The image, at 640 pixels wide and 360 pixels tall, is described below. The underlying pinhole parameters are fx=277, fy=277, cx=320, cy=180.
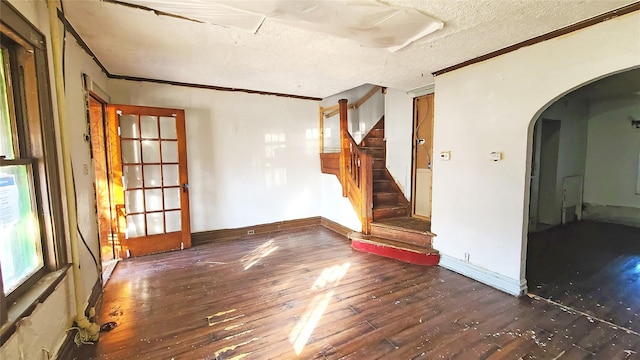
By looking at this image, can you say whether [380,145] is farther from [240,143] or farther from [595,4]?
[595,4]

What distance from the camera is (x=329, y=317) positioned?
2498mm

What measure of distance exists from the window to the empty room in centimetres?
1

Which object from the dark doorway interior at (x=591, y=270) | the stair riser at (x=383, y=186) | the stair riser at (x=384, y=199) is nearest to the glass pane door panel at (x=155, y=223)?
the stair riser at (x=384, y=199)

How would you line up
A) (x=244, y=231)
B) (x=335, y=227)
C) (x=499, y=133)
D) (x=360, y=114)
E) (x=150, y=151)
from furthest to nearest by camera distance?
(x=360, y=114)
(x=335, y=227)
(x=244, y=231)
(x=150, y=151)
(x=499, y=133)

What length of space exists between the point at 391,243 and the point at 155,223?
141 inches

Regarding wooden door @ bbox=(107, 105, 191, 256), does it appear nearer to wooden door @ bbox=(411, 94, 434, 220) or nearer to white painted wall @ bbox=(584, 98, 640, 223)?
wooden door @ bbox=(411, 94, 434, 220)

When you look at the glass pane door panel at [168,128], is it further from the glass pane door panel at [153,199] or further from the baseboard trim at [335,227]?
the baseboard trim at [335,227]

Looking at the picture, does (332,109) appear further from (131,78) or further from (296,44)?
(131,78)

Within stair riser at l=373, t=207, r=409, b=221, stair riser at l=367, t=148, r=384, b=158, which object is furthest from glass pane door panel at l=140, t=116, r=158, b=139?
stair riser at l=367, t=148, r=384, b=158

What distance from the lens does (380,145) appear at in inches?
227

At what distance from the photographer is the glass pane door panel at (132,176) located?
403 cm

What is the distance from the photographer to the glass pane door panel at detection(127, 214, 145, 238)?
407cm

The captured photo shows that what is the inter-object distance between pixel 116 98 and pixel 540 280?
238 inches

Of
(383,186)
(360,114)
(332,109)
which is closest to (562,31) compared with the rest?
(383,186)
